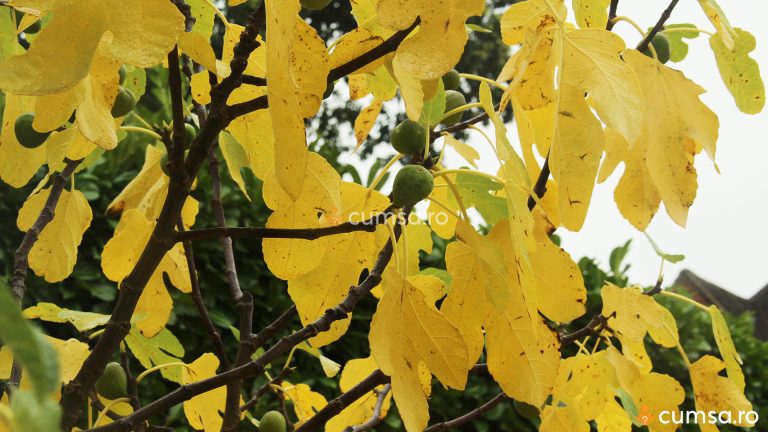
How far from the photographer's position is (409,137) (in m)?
0.93

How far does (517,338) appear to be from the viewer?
0.73 meters

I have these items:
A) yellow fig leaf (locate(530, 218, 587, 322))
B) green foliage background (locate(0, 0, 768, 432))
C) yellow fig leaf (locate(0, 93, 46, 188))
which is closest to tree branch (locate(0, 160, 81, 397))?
yellow fig leaf (locate(0, 93, 46, 188))

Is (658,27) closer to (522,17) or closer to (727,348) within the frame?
(522,17)

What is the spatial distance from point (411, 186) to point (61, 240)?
51cm

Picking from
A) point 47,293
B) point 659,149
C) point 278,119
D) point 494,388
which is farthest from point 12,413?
point 494,388

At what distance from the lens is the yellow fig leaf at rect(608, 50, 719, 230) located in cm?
73

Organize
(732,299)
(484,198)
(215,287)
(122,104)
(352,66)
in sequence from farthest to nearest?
(732,299), (215,287), (122,104), (484,198), (352,66)

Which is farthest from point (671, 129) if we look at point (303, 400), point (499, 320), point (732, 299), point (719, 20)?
point (732, 299)

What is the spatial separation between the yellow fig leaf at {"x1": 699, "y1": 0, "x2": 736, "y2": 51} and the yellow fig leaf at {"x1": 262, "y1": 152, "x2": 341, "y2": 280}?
0.39 m

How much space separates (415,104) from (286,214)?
0.27 m

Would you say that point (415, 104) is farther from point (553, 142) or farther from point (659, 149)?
point (659, 149)

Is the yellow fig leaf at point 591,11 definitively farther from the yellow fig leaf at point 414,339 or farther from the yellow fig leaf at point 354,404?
the yellow fig leaf at point 354,404

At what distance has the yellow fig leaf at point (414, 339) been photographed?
695 mm

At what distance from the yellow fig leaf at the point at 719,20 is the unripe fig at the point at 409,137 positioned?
0.33 m
